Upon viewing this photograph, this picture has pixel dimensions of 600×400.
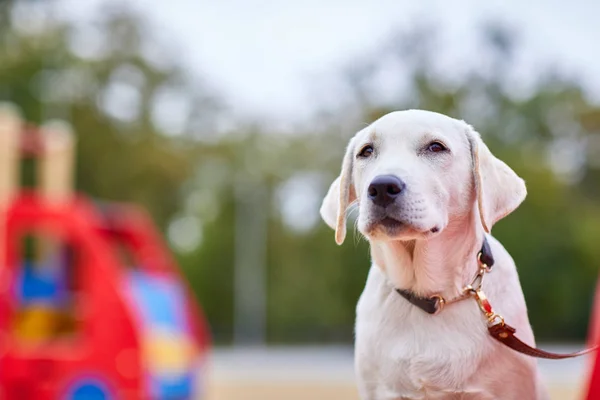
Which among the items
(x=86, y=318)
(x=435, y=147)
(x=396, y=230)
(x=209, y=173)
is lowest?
(x=209, y=173)

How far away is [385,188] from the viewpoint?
2266mm

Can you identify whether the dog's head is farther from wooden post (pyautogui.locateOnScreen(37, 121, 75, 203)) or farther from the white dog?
wooden post (pyautogui.locateOnScreen(37, 121, 75, 203))

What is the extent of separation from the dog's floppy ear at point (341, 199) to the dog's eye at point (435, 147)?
0.86 feet

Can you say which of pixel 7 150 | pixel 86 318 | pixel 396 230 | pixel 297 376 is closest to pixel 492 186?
pixel 396 230

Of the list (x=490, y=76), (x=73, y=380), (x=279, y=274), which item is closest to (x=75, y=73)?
(x=279, y=274)

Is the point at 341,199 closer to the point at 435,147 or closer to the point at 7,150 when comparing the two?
the point at 435,147

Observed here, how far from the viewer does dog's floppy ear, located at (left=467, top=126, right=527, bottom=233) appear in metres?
2.36

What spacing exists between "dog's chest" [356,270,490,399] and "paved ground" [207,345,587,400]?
4514mm

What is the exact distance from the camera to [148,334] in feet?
25.3

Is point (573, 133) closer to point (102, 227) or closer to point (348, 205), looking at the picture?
point (102, 227)

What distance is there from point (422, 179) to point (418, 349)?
1.45ft

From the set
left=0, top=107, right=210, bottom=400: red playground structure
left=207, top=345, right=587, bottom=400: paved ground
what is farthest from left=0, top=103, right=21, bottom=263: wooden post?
left=207, top=345, right=587, bottom=400: paved ground

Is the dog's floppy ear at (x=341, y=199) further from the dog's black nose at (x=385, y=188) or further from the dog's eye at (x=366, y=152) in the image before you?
the dog's black nose at (x=385, y=188)

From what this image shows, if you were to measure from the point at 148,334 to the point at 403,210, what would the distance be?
579cm
